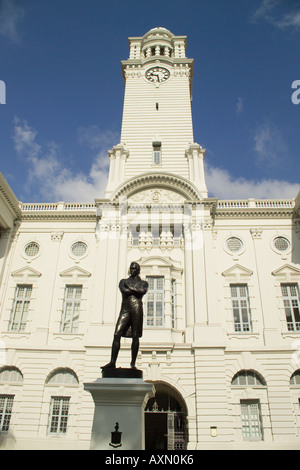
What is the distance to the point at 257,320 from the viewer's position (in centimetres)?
1955

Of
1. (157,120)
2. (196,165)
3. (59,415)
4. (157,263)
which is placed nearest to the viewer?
(59,415)

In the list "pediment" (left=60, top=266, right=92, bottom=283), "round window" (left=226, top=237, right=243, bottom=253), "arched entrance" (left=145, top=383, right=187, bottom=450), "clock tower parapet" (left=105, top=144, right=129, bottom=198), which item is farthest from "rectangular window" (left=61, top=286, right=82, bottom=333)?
"round window" (left=226, top=237, right=243, bottom=253)

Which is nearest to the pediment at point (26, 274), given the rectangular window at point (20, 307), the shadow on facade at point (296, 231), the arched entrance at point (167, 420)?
the rectangular window at point (20, 307)

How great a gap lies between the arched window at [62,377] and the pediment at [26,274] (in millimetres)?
5683

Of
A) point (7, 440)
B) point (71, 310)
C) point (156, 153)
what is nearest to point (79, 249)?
point (71, 310)

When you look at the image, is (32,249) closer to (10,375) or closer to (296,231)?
(10,375)

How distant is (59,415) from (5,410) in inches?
111

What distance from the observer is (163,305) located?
63.0 feet

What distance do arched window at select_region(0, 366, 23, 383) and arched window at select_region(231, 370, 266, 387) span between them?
1129 cm

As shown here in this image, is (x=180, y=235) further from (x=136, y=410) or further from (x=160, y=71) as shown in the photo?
(x=160, y=71)
